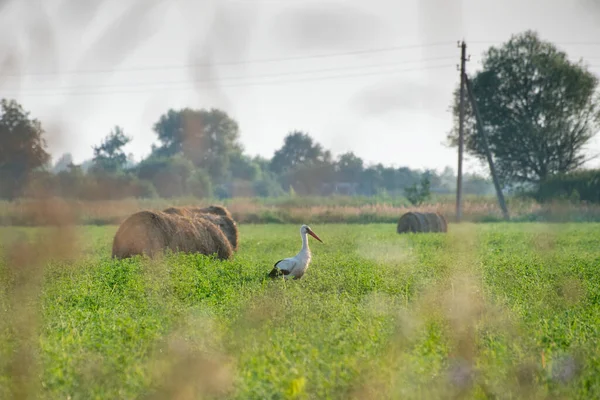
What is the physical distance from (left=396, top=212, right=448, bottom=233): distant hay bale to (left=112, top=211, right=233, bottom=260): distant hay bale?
1702 cm

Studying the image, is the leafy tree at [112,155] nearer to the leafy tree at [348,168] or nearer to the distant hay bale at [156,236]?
the distant hay bale at [156,236]

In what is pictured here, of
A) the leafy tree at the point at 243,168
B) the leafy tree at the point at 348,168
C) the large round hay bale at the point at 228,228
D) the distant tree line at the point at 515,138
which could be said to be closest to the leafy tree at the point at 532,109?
the distant tree line at the point at 515,138

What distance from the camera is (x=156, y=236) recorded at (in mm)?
19375

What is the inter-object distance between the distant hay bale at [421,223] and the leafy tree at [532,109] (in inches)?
1386

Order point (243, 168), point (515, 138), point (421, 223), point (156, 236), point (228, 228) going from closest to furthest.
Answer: point (156, 236)
point (228, 228)
point (421, 223)
point (515, 138)
point (243, 168)

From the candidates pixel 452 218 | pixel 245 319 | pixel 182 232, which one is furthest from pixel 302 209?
pixel 245 319

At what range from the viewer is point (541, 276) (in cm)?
1537

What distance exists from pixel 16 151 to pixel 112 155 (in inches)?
95.9

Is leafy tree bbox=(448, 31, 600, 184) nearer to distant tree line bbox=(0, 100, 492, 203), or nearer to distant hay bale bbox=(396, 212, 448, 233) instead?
distant tree line bbox=(0, 100, 492, 203)

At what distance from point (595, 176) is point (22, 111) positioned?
6288 cm

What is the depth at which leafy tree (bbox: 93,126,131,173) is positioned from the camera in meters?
4.60

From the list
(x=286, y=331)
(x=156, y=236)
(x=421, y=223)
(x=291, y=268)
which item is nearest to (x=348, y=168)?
(x=421, y=223)

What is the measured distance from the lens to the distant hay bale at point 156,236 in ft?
63.5

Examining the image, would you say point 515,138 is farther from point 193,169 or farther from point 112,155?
point 112,155
